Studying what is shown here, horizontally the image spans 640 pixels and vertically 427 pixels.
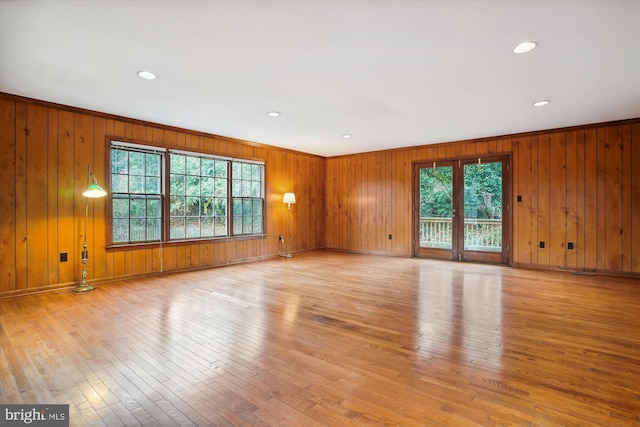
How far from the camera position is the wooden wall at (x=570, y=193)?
16.7 feet

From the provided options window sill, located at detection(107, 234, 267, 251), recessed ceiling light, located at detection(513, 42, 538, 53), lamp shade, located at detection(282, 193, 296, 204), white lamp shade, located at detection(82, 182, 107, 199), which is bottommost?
window sill, located at detection(107, 234, 267, 251)

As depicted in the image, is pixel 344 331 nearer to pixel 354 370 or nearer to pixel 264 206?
pixel 354 370

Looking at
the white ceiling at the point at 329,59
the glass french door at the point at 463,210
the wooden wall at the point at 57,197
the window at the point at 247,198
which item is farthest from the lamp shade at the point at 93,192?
the glass french door at the point at 463,210

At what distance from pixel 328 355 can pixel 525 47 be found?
306 cm

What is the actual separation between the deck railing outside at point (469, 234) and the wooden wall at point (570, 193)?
30cm

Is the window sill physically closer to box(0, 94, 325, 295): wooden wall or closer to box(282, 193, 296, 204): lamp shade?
box(0, 94, 325, 295): wooden wall

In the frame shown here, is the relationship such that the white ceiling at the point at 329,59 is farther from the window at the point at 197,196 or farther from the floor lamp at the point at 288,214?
the floor lamp at the point at 288,214

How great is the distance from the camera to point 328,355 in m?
2.41

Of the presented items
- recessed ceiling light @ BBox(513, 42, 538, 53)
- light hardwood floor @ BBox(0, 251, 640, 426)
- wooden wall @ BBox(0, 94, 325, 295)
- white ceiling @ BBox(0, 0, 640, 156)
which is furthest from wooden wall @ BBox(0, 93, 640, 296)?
recessed ceiling light @ BBox(513, 42, 538, 53)

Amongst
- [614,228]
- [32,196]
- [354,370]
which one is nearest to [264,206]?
[32,196]

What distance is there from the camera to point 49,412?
1.75 m

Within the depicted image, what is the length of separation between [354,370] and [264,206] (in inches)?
206

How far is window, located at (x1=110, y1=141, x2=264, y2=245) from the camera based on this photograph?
4.93 m

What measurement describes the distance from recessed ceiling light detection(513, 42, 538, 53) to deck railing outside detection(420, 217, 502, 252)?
4.08m
